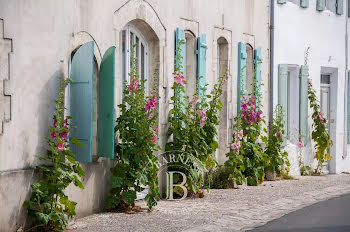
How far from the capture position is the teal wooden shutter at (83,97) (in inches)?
340

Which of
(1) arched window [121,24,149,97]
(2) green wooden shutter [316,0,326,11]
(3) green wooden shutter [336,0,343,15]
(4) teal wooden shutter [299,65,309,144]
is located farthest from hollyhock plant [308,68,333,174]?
(1) arched window [121,24,149,97]

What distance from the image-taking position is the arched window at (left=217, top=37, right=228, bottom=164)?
542 inches

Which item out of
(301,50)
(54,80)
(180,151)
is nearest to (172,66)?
(180,151)

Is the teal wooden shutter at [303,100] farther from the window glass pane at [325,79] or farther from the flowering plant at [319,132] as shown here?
the window glass pane at [325,79]

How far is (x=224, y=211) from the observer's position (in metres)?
Answer: 9.93

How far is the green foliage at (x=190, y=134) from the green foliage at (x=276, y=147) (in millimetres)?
2893

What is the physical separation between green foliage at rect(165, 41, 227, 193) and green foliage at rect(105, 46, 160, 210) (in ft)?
5.16

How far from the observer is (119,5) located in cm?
1004

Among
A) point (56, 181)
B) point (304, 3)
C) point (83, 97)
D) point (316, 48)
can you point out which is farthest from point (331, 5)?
point (56, 181)

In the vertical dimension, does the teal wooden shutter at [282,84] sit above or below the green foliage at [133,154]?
above

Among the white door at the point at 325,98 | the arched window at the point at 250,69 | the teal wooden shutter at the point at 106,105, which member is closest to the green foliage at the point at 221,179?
the arched window at the point at 250,69

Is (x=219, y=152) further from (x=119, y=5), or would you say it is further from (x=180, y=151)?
(x=119, y=5)

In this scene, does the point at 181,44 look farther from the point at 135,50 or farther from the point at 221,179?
the point at 221,179

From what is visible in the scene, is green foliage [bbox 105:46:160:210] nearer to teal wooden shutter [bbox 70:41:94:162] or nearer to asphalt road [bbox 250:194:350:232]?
teal wooden shutter [bbox 70:41:94:162]
